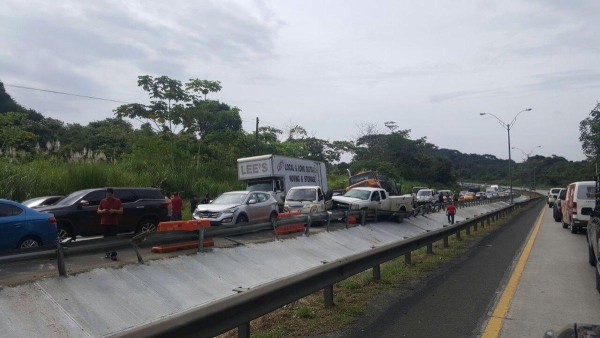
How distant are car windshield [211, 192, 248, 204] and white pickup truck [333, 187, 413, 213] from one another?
599 centimetres

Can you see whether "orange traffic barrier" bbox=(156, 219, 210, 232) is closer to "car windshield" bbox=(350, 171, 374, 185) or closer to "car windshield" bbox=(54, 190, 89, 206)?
"car windshield" bbox=(54, 190, 89, 206)

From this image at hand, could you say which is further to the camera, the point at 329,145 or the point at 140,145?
the point at 329,145

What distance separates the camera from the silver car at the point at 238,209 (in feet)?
61.0

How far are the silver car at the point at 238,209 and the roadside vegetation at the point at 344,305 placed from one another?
7538 millimetres

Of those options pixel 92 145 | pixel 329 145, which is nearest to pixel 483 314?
pixel 92 145

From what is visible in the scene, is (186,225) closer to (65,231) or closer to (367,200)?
(65,231)

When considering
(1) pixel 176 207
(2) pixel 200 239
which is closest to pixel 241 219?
(1) pixel 176 207

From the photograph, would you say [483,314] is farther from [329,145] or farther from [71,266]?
[329,145]

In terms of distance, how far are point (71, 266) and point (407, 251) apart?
6836mm

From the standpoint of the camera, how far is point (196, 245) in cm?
1262

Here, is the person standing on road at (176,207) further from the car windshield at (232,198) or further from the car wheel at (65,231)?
the car wheel at (65,231)

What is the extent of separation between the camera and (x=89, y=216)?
1608 centimetres

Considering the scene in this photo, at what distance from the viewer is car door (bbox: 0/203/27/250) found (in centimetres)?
1158

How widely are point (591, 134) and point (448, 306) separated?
11034cm
